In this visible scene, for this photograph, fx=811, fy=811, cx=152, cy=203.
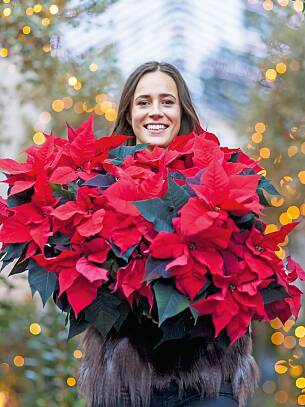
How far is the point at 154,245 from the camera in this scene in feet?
5.36

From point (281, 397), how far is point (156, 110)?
3327 mm

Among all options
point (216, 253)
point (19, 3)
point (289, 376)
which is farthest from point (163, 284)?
point (289, 376)

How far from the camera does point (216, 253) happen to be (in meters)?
1.67

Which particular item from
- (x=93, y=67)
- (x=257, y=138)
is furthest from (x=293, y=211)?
(x=93, y=67)

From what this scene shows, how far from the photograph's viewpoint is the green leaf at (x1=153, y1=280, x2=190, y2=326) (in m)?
1.62

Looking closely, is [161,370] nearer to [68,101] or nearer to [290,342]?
[68,101]

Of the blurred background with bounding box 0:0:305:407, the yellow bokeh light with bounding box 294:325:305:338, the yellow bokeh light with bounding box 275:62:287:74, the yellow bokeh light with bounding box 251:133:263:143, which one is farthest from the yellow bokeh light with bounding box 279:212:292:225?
Result: the yellow bokeh light with bounding box 275:62:287:74

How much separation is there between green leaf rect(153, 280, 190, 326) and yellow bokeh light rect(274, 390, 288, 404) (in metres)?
3.63

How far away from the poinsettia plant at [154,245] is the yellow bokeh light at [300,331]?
3.32m

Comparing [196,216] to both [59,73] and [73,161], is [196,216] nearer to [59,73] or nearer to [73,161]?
[73,161]

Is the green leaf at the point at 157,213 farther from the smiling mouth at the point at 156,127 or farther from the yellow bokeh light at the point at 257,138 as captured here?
the yellow bokeh light at the point at 257,138

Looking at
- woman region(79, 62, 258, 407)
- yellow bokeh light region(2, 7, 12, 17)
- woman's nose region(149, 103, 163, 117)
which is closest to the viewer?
woman region(79, 62, 258, 407)

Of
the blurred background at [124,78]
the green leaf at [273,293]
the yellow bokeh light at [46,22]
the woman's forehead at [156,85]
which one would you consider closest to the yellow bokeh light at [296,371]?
the blurred background at [124,78]

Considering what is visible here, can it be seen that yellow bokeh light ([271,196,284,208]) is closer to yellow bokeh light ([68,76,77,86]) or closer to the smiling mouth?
yellow bokeh light ([68,76,77,86])
